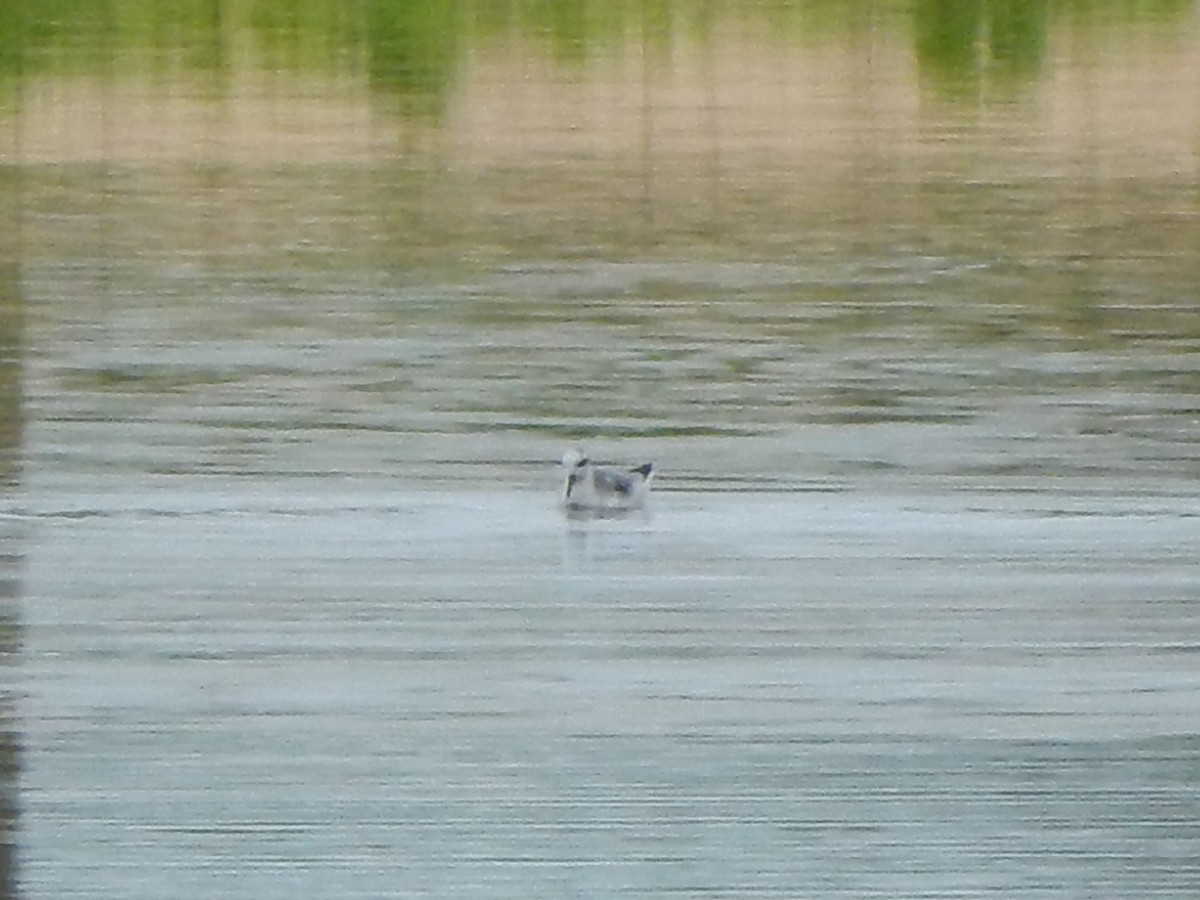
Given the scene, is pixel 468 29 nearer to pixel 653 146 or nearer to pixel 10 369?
pixel 653 146

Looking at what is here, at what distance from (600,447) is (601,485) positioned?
0.04 metres

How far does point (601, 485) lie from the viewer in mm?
1072

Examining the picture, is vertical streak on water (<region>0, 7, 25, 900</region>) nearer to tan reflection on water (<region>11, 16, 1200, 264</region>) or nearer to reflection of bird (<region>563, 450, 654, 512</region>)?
tan reflection on water (<region>11, 16, 1200, 264</region>)

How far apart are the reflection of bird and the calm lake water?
0.02 m

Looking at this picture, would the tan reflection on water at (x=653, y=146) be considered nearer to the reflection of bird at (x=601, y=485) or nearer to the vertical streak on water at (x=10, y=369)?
the vertical streak on water at (x=10, y=369)

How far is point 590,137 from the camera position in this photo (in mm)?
1159

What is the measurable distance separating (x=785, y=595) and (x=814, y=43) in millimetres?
355

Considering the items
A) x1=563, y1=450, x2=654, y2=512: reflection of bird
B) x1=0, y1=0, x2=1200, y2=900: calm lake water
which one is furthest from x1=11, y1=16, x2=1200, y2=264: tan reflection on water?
x1=563, y1=450, x2=654, y2=512: reflection of bird

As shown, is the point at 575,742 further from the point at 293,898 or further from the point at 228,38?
the point at 228,38

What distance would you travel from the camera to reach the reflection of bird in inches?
41.6

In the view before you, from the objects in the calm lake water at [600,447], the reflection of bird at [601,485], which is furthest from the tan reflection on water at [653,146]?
the reflection of bird at [601,485]

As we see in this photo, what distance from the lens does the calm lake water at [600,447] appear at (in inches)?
41.4

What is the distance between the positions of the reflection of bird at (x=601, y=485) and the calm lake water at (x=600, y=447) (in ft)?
0.05

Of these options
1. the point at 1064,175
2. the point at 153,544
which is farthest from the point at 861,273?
the point at 153,544
